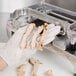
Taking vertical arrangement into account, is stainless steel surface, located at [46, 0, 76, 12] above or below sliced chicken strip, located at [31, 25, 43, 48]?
above

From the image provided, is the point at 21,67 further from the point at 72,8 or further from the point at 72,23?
the point at 72,8

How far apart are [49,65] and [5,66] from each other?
0.57ft

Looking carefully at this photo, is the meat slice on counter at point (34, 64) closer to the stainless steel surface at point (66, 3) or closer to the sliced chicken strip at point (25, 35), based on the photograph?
the sliced chicken strip at point (25, 35)

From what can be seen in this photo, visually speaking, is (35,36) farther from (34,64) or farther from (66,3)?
(66,3)

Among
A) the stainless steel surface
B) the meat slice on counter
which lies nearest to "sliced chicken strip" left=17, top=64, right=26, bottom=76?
the meat slice on counter

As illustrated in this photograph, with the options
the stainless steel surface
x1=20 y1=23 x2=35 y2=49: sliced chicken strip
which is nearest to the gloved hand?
x1=20 y1=23 x2=35 y2=49: sliced chicken strip

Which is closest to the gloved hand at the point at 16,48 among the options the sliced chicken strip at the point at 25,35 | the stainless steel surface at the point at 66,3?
the sliced chicken strip at the point at 25,35

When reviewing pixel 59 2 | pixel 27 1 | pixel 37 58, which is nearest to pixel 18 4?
pixel 27 1

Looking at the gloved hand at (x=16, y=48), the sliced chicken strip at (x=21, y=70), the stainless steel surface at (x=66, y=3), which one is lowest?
the sliced chicken strip at (x=21, y=70)

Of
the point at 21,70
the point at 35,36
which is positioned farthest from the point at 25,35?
the point at 21,70

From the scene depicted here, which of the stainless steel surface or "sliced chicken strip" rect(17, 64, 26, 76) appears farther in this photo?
the stainless steel surface

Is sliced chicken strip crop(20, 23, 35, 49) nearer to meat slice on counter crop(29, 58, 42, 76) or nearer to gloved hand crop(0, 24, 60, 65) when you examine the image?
gloved hand crop(0, 24, 60, 65)

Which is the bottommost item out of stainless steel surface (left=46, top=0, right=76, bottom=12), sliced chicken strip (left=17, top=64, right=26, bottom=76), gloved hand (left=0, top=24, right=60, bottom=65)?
sliced chicken strip (left=17, top=64, right=26, bottom=76)

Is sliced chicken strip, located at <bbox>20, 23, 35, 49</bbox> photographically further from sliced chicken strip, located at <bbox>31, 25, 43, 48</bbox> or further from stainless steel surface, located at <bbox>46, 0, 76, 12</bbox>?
stainless steel surface, located at <bbox>46, 0, 76, 12</bbox>
